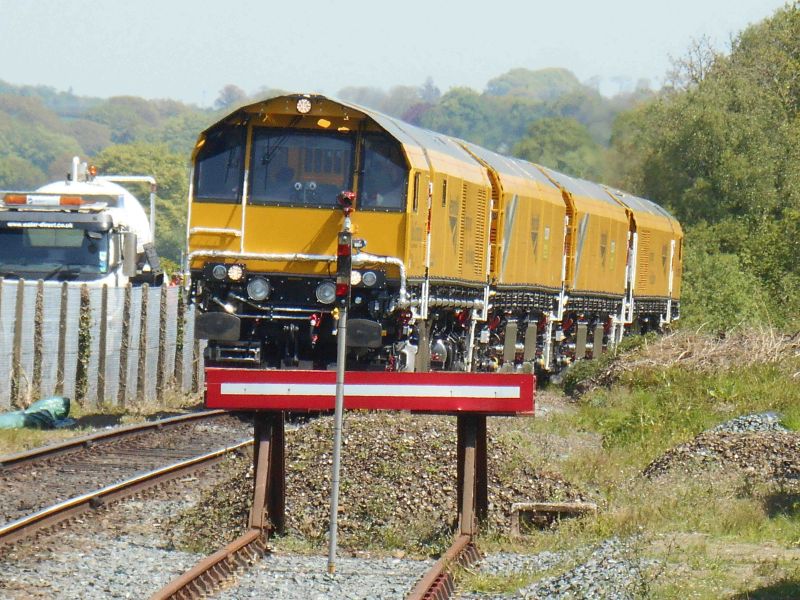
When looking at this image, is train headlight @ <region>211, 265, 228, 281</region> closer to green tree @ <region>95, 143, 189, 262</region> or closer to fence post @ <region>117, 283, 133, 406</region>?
fence post @ <region>117, 283, 133, 406</region>

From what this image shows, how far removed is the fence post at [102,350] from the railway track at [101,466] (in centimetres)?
400

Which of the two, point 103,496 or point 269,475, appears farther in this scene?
point 103,496

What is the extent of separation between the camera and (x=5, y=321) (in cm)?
2117

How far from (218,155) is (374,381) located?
805cm

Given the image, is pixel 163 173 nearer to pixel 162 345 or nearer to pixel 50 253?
pixel 162 345

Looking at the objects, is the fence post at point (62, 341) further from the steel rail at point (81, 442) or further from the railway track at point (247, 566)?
the railway track at point (247, 566)

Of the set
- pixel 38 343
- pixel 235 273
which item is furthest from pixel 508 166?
pixel 38 343

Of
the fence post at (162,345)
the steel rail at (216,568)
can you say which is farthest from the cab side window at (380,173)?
the fence post at (162,345)

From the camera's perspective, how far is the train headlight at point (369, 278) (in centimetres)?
1750

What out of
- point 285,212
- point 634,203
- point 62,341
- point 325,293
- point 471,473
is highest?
point 634,203

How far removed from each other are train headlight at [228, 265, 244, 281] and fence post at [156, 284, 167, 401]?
25.5ft

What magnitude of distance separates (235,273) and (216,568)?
28.8ft

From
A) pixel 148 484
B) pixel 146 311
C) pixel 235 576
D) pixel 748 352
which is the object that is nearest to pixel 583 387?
pixel 748 352

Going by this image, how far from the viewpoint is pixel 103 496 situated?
12703 millimetres
